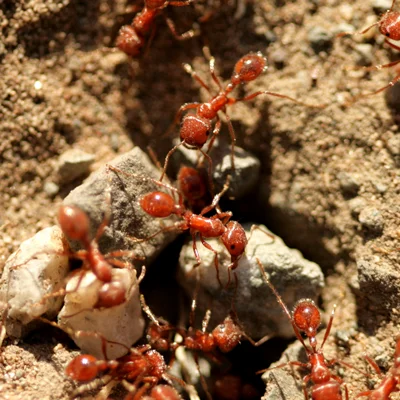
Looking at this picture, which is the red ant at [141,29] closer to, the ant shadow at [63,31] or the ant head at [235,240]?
the ant shadow at [63,31]

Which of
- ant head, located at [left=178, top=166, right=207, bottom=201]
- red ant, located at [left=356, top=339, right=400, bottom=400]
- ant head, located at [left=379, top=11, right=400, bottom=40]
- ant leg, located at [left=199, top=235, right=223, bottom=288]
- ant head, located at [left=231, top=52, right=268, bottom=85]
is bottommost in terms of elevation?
red ant, located at [left=356, top=339, right=400, bottom=400]

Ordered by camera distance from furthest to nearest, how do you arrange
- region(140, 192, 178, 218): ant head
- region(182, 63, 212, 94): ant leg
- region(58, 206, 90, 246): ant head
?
region(182, 63, 212, 94): ant leg, region(140, 192, 178, 218): ant head, region(58, 206, 90, 246): ant head

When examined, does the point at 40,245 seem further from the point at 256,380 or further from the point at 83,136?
the point at 256,380

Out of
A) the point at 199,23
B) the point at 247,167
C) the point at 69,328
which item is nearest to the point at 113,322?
the point at 69,328

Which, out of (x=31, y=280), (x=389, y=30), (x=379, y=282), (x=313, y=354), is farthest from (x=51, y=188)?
(x=389, y=30)

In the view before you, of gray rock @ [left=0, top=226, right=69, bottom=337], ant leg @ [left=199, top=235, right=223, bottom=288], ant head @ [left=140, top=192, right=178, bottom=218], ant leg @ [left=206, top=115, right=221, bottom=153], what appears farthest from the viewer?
ant leg @ [left=206, top=115, right=221, bottom=153]

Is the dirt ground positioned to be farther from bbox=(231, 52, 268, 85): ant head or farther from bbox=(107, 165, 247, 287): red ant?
bbox=(107, 165, 247, 287): red ant

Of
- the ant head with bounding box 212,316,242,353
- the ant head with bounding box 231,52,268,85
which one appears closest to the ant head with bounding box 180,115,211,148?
the ant head with bounding box 231,52,268,85

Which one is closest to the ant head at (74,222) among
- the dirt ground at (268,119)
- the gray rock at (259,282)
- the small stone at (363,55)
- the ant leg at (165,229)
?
the ant leg at (165,229)
